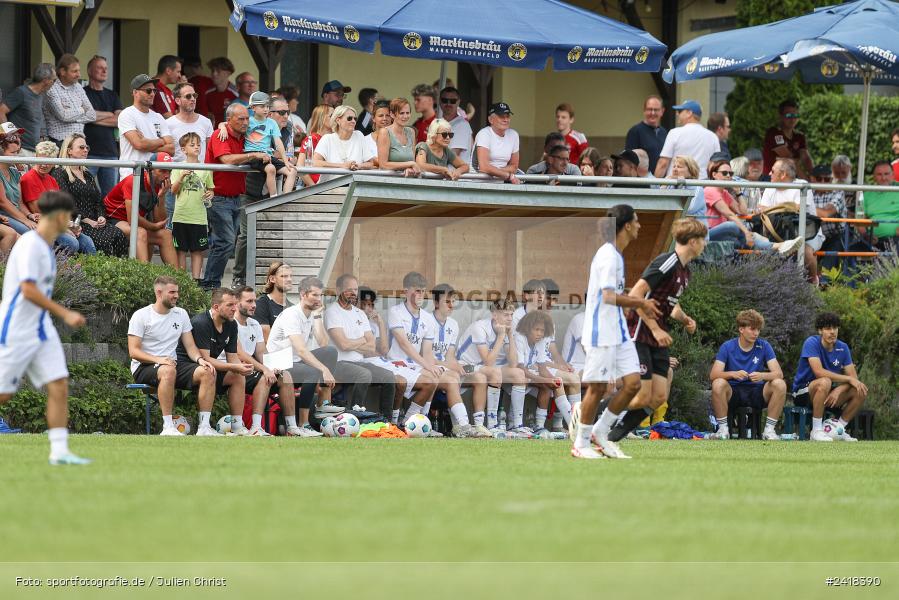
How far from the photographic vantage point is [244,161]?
57.0 ft

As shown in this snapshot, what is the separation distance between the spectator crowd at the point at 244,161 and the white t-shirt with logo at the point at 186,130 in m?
0.02

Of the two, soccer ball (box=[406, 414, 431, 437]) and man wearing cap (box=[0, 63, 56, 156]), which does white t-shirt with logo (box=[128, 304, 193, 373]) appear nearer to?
soccer ball (box=[406, 414, 431, 437])

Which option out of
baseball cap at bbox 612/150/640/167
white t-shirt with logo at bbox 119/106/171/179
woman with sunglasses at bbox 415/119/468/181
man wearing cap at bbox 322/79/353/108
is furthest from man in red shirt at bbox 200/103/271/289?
baseball cap at bbox 612/150/640/167

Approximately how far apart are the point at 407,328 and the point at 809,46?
628 cm

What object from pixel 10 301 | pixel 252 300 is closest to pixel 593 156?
pixel 252 300

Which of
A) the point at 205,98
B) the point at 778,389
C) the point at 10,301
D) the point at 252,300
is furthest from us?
the point at 205,98

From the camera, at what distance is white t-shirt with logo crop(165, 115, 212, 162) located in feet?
59.7

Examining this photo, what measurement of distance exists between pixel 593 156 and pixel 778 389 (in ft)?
12.2

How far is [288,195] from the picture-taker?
1736 cm

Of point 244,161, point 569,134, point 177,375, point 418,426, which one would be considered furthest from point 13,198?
point 569,134

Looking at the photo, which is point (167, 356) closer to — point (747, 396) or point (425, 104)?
point (425, 104)

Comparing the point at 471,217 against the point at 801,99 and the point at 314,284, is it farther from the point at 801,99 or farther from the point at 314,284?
the point at 801,99

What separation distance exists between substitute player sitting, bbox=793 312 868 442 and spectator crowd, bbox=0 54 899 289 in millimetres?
1530

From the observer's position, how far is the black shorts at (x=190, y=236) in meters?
17.6
